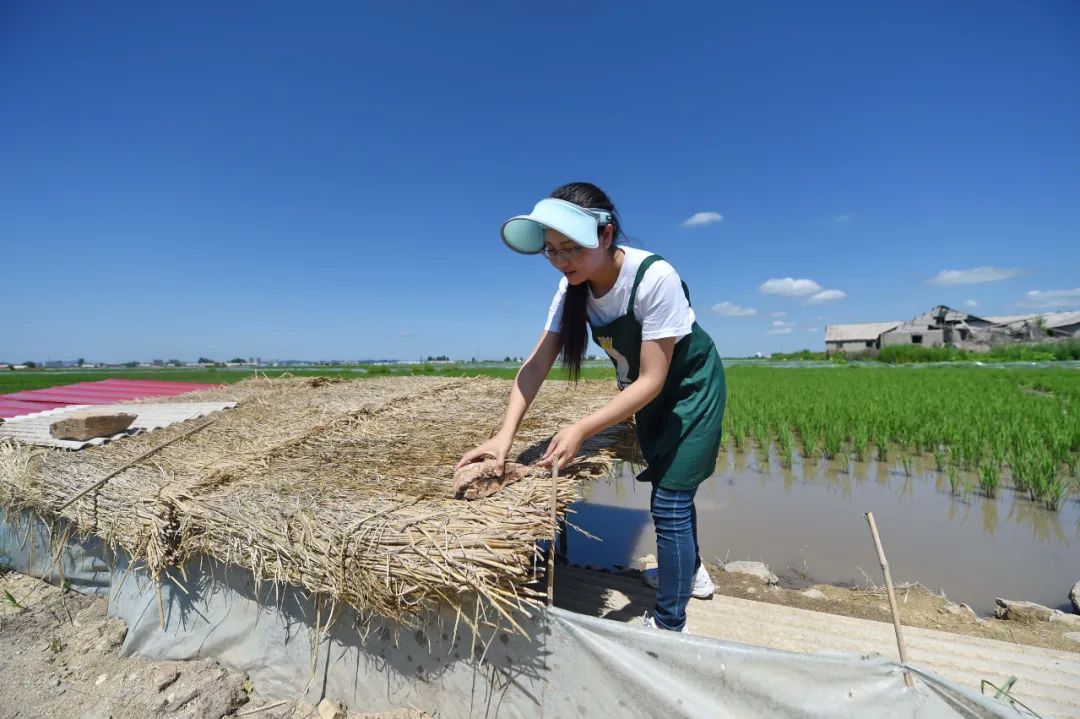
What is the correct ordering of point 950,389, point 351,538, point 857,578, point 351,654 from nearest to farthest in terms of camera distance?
point 351,538 → point 351,654 → point 857,578 → point 950,389

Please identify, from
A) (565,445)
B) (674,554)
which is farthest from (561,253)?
(674,554)

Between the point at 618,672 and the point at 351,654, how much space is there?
899mm

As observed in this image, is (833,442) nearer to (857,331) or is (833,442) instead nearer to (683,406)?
(683,406)

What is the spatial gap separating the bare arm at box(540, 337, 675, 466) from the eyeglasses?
12.7 inches

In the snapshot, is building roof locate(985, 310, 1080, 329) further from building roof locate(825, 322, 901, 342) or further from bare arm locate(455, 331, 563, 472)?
bare arm locate(455, 331, 563, 472)

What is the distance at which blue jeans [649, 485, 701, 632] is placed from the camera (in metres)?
1.44

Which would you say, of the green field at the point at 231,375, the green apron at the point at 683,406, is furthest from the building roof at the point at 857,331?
the green apron at the point at 683,406

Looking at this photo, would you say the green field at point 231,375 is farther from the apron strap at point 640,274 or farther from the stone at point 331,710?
the stone at point 331,710

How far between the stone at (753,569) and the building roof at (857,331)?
4185 centimetres

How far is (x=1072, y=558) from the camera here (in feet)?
9.86

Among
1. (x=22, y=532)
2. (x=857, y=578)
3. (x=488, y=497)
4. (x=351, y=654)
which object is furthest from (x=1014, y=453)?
(x=22, y=532)

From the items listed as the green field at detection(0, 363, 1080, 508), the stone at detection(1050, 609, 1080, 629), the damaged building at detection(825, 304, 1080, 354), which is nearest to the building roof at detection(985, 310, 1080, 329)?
the damaged building at detection(825, 304, 1080, 354)

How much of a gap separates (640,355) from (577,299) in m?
0.32

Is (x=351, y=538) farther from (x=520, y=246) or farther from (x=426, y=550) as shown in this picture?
(x=520, y=246)
